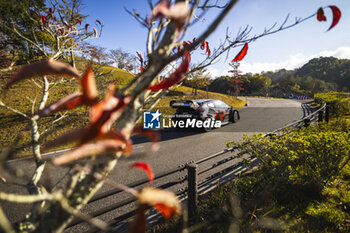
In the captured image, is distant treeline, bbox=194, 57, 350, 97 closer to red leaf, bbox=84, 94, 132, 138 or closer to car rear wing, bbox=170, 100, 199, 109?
car rear wing, bbox=170, 100, 199, 109

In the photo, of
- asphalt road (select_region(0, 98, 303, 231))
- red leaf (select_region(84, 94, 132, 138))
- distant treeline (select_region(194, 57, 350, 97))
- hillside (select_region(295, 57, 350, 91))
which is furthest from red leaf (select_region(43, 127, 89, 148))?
hillside (select_region(295, 57, 350, 91))

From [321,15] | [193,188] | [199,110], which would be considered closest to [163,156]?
[193,188]

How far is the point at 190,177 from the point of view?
9.14 feet

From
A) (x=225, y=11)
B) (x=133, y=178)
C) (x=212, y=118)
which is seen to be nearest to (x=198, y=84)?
(x=212, y=118)

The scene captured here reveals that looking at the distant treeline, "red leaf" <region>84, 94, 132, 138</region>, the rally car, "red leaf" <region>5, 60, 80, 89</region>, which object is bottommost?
the rally car

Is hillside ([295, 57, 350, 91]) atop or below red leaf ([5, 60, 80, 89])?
atop

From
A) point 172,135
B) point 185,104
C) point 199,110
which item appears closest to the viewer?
point 185,104

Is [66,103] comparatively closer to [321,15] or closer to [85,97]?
[85,97]

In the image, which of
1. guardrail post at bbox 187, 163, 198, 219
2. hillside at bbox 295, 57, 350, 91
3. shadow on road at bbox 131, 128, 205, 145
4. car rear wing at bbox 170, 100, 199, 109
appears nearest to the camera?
guardrail post at bbox 187, 163, 198, 219

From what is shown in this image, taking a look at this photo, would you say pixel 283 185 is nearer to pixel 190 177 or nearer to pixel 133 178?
pixel 190 177

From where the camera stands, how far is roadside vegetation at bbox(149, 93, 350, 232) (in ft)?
7.89

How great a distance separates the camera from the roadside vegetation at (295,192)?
2406 mm

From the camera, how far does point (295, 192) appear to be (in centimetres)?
309

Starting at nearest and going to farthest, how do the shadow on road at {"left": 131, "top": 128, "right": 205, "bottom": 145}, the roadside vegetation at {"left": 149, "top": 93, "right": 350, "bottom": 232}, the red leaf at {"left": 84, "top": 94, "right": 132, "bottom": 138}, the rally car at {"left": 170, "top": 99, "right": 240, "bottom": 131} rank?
the red leaf at {"left": 84, "top": 94, "right": 132, "bottom": 138} < the roadside vegetation at {"left": 149, "top": 93, "right": 350, "bottom": 232} < the shadow on road at {"left": 131, "top": 128, "right": 205, "bottom": 145} < the rally car at {"left": 170, "top": 99, "right": 240, "bottom": 131}
